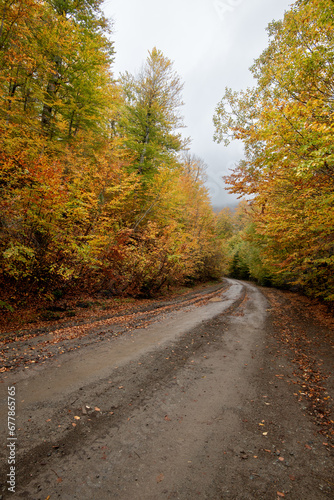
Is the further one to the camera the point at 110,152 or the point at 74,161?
the point at 110,152

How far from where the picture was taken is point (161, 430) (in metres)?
2.96

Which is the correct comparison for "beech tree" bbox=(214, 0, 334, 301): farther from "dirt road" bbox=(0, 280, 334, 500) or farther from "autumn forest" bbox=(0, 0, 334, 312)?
"dirt road" bbox=(0, 280, 334, 500)

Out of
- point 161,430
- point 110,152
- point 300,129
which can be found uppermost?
point 110,152

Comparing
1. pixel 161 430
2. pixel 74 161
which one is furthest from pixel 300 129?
pixel 74 161

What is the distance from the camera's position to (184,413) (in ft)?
11.0

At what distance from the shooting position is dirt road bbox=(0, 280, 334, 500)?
221 cm

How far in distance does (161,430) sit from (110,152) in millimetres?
11880

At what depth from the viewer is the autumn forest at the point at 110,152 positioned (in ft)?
20.8

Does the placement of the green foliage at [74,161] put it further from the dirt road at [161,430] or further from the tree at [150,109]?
the dirt road at [161,430]

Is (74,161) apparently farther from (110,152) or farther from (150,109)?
(150,109)

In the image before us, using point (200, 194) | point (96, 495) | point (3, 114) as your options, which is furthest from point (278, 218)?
point (200, 194)

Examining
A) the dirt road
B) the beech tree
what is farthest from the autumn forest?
the dirt road

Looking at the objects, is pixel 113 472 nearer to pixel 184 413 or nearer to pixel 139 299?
pixel 184 413

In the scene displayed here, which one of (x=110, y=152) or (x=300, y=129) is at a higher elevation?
(x=110, y=152)
